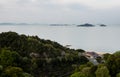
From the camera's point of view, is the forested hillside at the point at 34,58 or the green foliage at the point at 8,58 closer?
the green foliage at the point at 8,58

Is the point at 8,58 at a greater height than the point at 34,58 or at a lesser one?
greater

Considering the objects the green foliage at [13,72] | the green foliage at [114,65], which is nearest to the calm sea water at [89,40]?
the green foliage at [13,72]

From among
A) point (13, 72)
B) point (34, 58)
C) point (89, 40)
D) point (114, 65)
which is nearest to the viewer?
point (114, 65)

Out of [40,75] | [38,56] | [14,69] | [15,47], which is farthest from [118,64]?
[15,47]

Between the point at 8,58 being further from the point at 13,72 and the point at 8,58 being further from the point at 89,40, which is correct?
the point at 89,40

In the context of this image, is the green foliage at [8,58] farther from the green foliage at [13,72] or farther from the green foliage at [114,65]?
the green foliage at [114,65]

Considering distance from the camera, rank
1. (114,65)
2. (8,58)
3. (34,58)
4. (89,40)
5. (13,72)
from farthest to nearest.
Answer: (89,40) < (34,58) < (8,58) < (13,72) < (114,65)

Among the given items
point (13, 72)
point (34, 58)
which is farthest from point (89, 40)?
point (13, 72)

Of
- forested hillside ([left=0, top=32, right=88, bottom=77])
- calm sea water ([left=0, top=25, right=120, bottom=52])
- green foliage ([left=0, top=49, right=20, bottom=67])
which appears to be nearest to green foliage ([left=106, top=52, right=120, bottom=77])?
forested hillside ([left=0, top=32, right=88, bottom=77])

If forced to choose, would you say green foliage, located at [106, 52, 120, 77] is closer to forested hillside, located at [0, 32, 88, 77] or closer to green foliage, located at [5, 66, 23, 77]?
green foliage, located at [5, 66, 23, 77]

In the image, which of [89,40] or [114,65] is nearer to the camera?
[114,65]

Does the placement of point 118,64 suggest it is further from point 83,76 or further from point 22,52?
point 22,52
